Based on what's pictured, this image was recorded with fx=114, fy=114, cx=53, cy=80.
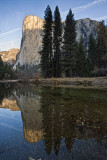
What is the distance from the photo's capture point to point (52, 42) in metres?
24.4

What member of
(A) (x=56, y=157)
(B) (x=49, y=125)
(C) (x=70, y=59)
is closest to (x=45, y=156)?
(A) (x=56, y=157)

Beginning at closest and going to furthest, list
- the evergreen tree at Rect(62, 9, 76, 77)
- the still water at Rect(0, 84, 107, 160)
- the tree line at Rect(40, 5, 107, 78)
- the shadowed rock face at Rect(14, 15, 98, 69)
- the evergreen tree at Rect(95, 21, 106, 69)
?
the still water at Rect(0, 84, 107, 160), the evergreen tree at Rect(62, 9, 76, 77), the tree line at Rect(40, 5, 107, 78), the evergreen tree at Rect(95, 21, 106, 69), the shadowed rock face at Rect(14, 15, 98, 69)

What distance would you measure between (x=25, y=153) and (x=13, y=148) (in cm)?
35

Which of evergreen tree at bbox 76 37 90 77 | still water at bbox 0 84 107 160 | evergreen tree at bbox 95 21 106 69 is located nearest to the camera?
still water at bbox 0 84 107 160

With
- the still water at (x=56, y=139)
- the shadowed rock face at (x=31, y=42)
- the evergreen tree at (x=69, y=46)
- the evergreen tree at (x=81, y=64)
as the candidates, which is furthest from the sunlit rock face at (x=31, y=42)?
the still water at (x=56, y=139)

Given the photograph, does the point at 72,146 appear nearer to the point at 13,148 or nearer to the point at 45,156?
the point at 45,156

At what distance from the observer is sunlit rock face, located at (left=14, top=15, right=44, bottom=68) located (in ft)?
483

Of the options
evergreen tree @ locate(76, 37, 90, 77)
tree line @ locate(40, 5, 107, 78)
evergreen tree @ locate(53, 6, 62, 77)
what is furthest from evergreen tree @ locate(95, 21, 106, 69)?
evergreen tree @ locate(53, 6, 62, 77)

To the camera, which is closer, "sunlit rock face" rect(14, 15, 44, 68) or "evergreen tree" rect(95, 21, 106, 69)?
"evergreen tree" rect(95, 21, 106, 69)

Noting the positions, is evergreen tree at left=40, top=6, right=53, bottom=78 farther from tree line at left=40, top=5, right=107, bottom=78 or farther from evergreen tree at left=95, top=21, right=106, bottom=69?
evergreen tree at left=95, top=21, right=106, bottom=69

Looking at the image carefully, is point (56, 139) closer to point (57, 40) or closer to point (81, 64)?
point (57, 40)

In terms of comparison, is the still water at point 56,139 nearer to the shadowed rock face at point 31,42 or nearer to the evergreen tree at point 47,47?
the evergreen tree at point 47,47

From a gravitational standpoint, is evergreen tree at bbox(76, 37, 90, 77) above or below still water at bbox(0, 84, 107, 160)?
above

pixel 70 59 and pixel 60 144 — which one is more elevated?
pixel 70 59
